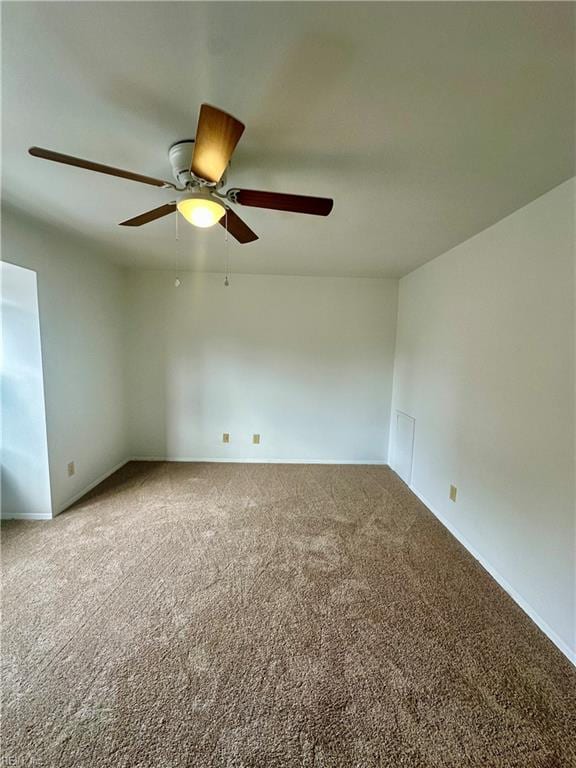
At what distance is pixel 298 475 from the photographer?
3455mm

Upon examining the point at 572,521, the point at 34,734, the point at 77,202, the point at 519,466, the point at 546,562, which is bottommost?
the point at 34,734

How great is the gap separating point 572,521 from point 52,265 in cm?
361

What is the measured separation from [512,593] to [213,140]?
8.73 ft

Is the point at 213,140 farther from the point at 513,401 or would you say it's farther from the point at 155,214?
the point at 513,401

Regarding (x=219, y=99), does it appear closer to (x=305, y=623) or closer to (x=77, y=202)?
(x=77, y=202)

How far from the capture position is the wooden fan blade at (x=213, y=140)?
0.91 metres

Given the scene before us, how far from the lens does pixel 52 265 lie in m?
2.39

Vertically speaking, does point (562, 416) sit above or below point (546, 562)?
above

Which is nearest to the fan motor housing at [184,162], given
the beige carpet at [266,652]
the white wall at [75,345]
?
the white wall at [75,345]

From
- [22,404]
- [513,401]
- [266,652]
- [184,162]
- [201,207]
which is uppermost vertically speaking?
[184,162]

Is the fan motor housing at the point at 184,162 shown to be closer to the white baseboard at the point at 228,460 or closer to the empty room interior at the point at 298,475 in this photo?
the empty room interior at the point at 298,475

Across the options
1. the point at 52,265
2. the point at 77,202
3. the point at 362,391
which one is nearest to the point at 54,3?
the point at 77,202

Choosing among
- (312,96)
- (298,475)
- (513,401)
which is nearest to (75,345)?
(298,475)

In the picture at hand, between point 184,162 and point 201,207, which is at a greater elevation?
point 184,162
